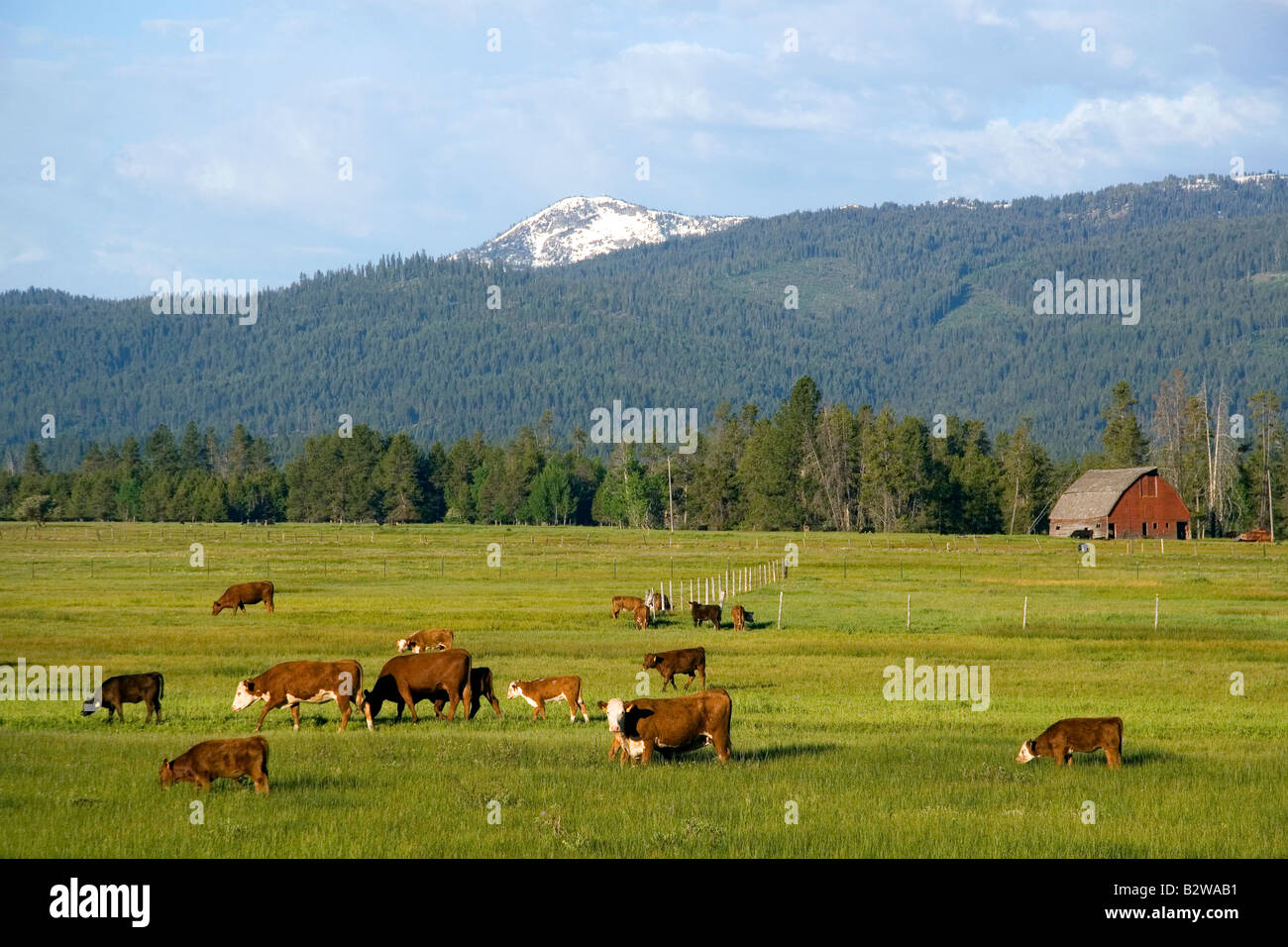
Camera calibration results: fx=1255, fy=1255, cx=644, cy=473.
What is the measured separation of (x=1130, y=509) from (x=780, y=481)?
41.2 metres

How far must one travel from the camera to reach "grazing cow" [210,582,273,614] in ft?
165

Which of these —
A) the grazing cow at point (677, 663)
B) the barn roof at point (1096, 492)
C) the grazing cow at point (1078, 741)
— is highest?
the barn roof at point (1096, 492)

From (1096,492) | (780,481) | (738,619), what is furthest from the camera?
(780,481)

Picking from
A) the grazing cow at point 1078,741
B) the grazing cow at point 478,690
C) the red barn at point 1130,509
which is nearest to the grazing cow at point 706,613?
the grazing cow at point 478,690

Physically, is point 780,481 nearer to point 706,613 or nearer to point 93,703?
point 706,613

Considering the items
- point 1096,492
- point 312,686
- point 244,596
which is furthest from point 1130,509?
point 312,686

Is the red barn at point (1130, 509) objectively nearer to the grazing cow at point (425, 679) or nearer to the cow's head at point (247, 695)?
the grazing cow at point (425, 679)

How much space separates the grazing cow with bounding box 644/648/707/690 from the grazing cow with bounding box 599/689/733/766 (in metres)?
11.5

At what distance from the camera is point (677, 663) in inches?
1170

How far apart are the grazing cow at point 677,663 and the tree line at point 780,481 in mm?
99760

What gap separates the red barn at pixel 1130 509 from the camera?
120m

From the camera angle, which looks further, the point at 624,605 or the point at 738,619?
the point at 624,605
